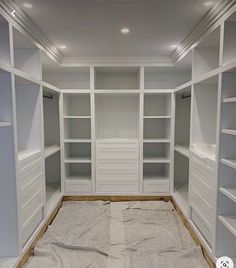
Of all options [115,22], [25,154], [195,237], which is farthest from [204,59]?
[25,154]

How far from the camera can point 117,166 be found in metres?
3.78

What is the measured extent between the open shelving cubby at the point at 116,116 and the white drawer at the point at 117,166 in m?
0.57

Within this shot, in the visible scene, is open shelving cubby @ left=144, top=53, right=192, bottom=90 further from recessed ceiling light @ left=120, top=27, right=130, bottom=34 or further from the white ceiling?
recessed ceiling light @ left=120, top=27, right=130, bottom=34

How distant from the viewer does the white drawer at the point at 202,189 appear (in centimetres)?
215

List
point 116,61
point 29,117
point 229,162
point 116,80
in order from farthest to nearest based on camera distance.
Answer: point 116,80 → point 116,61 → point 29,117 → point 229,162

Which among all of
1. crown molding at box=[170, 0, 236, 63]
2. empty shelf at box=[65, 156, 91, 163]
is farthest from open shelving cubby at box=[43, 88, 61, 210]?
crown molding at box=[170, 0, 236, 63]

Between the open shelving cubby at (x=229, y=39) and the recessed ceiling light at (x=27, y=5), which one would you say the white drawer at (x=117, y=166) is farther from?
the recessed ceiling light at (x=27, y=5)

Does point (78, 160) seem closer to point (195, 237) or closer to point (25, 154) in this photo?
point (25, 154)

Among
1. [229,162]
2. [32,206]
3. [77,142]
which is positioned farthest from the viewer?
[77,142]

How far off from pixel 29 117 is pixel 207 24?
2.15 m

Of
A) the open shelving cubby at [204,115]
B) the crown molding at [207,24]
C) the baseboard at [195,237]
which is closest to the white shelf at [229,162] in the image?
the open shelving cubby at [204,115]

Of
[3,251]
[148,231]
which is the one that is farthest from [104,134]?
[3,251]

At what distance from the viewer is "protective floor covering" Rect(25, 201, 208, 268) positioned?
85.4 inches

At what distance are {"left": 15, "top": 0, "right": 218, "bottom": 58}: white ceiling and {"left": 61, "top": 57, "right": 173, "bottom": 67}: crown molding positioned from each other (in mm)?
406
